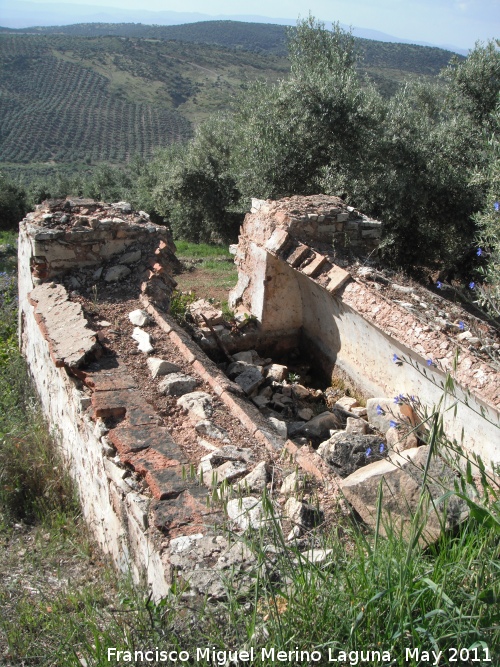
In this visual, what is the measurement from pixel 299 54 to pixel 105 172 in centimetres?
1610

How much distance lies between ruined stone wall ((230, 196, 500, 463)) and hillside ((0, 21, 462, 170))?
38.9 metres

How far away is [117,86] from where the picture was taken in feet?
217

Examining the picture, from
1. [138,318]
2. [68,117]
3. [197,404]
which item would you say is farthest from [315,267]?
[68,117]

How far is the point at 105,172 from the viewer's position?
27.7 meters

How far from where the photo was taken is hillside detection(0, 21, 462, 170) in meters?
52.5

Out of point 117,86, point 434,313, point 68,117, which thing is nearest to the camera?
point 434,313

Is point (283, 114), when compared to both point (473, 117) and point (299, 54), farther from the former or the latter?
point (473, 117)

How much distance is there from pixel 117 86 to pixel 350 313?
6717 cm

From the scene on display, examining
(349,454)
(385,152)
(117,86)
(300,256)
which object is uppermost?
(117,86)

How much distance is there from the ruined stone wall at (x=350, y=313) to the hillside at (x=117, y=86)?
1531 inches

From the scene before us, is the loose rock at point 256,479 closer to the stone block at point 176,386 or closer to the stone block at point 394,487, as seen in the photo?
the stone block at point 394,487

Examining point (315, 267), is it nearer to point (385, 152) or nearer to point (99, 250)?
point (99, 250)

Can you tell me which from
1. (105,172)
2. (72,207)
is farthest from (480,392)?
(105,172)

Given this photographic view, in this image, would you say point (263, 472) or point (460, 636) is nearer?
point (460, 636)
